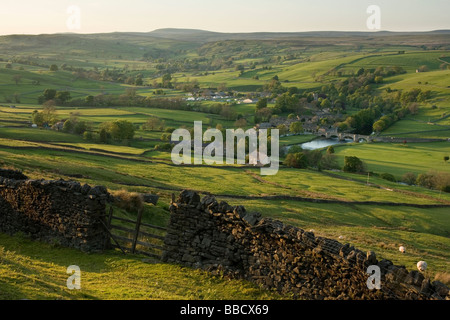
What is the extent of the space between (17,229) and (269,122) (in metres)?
143

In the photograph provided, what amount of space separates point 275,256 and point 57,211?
8.84 metres

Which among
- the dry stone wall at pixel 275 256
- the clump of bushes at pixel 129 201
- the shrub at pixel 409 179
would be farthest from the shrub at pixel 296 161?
the dry stone wall at pixel 275 256

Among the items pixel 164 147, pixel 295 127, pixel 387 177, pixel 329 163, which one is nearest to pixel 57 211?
pixel 164 147

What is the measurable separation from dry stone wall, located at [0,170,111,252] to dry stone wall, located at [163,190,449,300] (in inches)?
120

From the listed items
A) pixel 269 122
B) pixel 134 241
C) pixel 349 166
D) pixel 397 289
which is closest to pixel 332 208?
pixel 134 241

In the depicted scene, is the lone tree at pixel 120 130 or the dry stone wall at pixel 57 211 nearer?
the dry stone wall at pixel 57 211

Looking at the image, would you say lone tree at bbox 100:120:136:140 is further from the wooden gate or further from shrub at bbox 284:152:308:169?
the wooden gate

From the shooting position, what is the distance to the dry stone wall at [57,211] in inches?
624

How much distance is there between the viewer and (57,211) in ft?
54.1

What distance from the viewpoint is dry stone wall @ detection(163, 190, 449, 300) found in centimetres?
1037

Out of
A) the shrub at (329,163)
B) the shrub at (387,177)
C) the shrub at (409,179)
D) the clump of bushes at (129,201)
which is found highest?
the clump of bushes at (129,201)

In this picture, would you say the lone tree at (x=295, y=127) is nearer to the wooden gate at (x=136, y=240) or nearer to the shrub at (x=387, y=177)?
the shrub at (x=387, y=177)

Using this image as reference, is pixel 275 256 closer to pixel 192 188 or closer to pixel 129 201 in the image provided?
pixel 129 201

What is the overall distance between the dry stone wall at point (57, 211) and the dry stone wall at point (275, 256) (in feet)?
10.0
